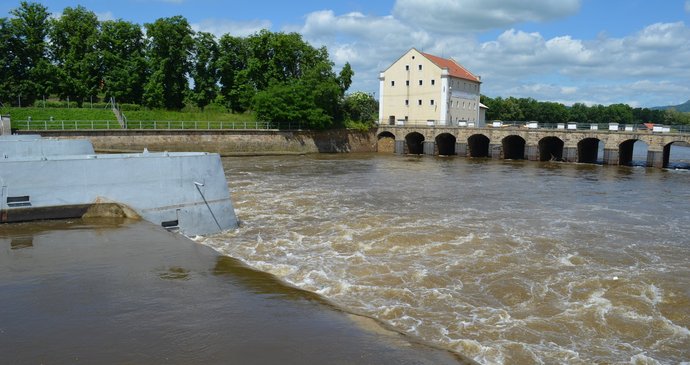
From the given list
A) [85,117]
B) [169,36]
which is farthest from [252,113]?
[85,117]

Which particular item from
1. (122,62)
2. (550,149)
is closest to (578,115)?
(550,149)

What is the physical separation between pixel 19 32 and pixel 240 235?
2149 inches

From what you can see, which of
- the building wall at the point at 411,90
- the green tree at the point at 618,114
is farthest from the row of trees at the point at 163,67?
the green tree at the point at 618,114

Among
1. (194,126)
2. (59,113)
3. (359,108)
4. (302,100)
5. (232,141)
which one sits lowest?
(232,141)

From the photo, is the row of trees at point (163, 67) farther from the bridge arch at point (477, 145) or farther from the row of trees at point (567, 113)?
the row of trees at point (567, 113)

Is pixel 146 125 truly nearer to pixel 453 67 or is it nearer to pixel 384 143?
pixel 384 143

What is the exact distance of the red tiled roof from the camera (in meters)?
73.0

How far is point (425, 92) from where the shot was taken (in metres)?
72.8

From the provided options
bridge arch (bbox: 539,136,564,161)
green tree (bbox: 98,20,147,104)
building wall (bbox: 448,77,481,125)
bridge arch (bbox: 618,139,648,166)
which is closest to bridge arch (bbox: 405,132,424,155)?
building wall (bbox: 448,77,481,125)

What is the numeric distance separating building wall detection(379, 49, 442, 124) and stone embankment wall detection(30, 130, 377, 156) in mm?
8215

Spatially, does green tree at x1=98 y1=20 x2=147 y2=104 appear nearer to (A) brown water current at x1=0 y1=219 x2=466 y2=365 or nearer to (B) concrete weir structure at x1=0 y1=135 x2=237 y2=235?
(B) concrete weir structure at x1=0 y1=135 x2=237 y2=235

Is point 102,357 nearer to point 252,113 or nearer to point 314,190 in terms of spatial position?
point 314,190

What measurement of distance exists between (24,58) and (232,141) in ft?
82.5

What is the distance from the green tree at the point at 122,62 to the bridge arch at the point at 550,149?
152ft
